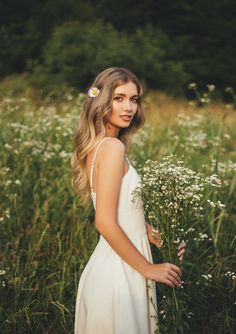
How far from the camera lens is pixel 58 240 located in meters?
3.85

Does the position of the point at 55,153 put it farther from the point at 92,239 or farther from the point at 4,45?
the point at 4,45

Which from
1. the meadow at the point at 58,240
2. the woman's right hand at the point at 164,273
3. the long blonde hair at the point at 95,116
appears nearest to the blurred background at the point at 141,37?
the meadow at the point at 58,240

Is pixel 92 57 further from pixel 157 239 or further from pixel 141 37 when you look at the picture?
pixel 157 239

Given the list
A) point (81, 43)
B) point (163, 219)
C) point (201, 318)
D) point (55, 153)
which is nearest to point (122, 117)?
point (163, 219)

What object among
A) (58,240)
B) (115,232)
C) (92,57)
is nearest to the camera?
(115,232)

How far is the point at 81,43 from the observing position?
1507 cm

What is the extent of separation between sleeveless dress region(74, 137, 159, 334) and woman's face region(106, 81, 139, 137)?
0.20 metres

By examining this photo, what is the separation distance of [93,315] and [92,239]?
146cm

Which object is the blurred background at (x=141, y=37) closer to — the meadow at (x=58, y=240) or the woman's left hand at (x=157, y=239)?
the meadow at (x=58, y=240)

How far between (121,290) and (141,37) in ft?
48.8

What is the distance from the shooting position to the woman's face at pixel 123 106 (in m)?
2.55

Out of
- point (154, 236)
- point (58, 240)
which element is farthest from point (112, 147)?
point (58, 240)

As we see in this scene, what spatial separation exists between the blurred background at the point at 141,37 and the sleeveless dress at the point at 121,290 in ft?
43.0

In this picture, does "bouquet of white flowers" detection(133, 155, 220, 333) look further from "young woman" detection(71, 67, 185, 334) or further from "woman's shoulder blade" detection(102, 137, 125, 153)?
"woman's shoulder blade" detection(102, 137, 125, 153)
